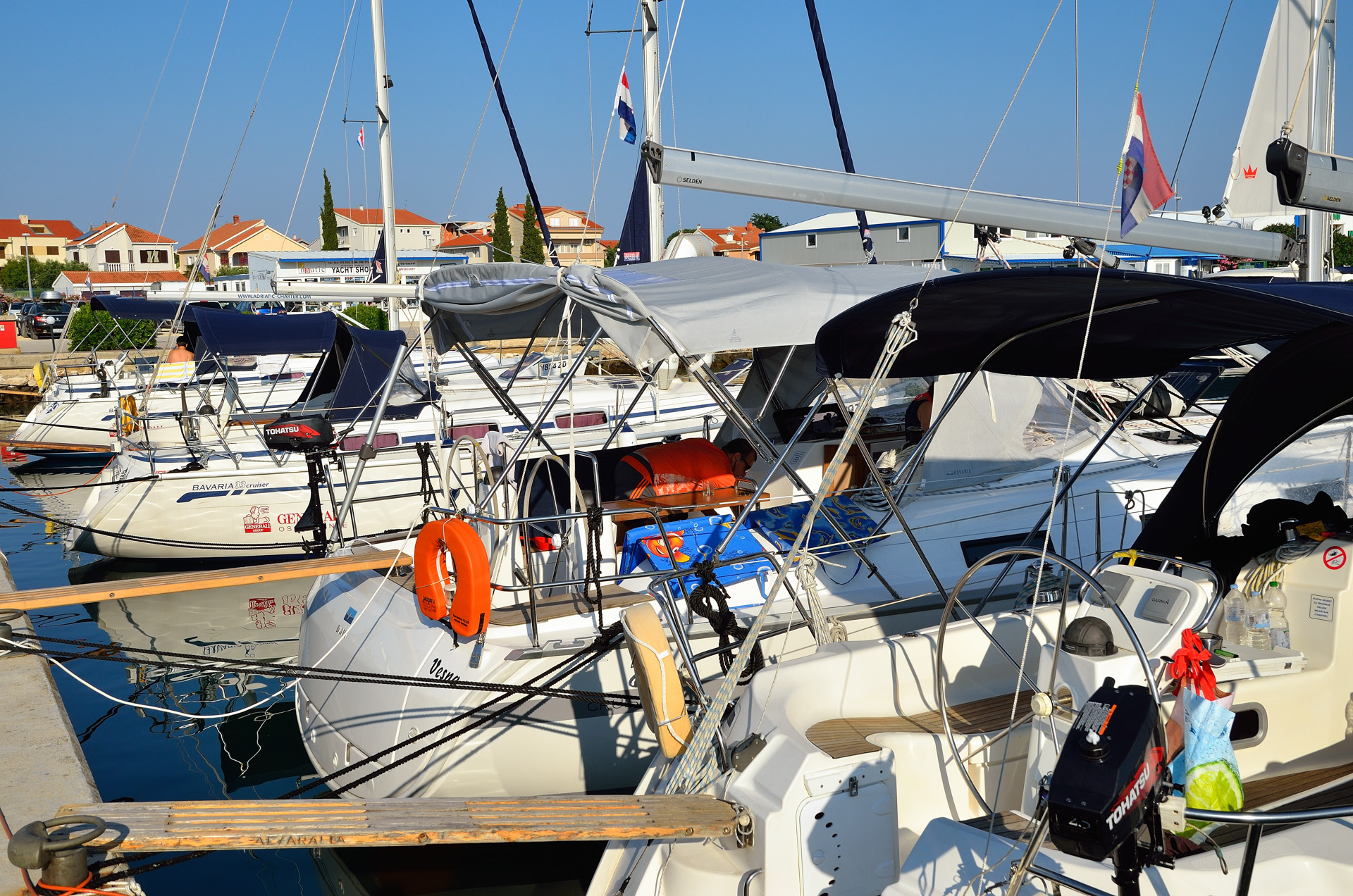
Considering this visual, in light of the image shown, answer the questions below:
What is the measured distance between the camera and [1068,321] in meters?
4.34

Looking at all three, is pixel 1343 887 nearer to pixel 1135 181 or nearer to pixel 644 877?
pixel 644 877

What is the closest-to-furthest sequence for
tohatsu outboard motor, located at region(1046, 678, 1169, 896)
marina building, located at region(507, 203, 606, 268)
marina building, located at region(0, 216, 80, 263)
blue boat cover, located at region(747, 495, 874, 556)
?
tohatsu outboard motor, located at region(1046, 678, 1169, 896) → blue boat cover, located at region(747, 495, 874, 556) → marina building, located at region(507, 203, 606, 268) → marina building, located at region(0, 216, 80, 263)

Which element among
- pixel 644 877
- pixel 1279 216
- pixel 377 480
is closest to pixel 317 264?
pixel 377 480

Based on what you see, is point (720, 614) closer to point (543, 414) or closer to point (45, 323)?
point (543, 414)

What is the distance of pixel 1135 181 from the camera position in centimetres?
371

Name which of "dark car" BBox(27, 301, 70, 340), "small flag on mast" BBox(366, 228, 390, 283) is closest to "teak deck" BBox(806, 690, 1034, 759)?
"small flag on mast" BBox(366, 228, 390, 283)

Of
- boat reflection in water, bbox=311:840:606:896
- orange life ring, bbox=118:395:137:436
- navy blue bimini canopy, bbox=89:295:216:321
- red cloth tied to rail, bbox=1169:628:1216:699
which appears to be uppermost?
navy blue bimini canopy, bbox=89:295:216:321

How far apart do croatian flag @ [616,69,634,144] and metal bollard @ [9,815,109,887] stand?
910 cm

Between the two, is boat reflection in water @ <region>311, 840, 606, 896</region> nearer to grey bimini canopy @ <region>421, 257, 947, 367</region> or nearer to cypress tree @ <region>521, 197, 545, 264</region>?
grey bimini canopy @ <region>421, 257, 947, 367</region>

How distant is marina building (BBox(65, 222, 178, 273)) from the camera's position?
82.0 meters

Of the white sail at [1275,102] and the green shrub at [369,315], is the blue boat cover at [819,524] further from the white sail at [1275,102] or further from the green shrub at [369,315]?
the green shrub at [369,315]

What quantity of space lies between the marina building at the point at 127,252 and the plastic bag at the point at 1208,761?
287 ft

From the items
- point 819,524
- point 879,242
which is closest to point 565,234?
point 879,242

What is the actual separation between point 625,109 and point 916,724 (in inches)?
346
